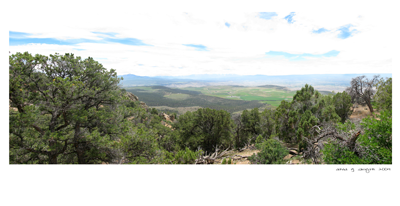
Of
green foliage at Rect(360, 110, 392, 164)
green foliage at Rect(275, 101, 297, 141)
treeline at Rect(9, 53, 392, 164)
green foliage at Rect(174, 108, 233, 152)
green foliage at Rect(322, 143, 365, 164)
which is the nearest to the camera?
green foliage at Rect(360, 110, 392, 164)

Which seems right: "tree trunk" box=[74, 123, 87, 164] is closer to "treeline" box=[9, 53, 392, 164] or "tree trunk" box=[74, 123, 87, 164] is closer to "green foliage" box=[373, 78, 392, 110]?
"treeline" box=[9, 53, 392, 164]

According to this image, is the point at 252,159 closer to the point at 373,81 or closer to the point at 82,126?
the point at 82,126

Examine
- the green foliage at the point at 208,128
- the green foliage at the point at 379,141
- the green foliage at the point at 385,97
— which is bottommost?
the green foliage at the point at 208,128

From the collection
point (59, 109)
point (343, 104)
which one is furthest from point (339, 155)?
point (343, 104)

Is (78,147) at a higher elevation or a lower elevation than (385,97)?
lower

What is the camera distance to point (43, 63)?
709 centimetres

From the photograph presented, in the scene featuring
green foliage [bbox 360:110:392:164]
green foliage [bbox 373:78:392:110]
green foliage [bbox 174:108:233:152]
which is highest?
green foliage [bbox 373:78:392:110]

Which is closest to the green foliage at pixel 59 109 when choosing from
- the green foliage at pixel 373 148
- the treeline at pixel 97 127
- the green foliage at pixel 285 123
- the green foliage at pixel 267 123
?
the treeline at pixel 97 127

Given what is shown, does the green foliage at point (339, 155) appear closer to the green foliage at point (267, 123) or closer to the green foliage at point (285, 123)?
the green foliage at point (285, 123)

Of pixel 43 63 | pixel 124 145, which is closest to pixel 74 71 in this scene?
pixel 43 63

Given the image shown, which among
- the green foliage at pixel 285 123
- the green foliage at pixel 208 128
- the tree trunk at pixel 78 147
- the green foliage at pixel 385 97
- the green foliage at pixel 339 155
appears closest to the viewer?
the green foliage at pixel 339 155

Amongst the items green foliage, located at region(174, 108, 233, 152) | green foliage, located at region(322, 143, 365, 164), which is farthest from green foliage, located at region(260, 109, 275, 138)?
green foliage, located at region(322, 143, 365, 164)

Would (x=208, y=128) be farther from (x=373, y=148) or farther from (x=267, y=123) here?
(x=373, y=148)

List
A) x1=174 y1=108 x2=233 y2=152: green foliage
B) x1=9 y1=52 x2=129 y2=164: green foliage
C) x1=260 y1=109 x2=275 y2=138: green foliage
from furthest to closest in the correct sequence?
x1=260 y1=109 x2=275 y2=138: green foliage < x1=174 y1=108 x2=233 y2=152: green foliage < x1=9 y1=52 x2=129 y2=164: green foliage
